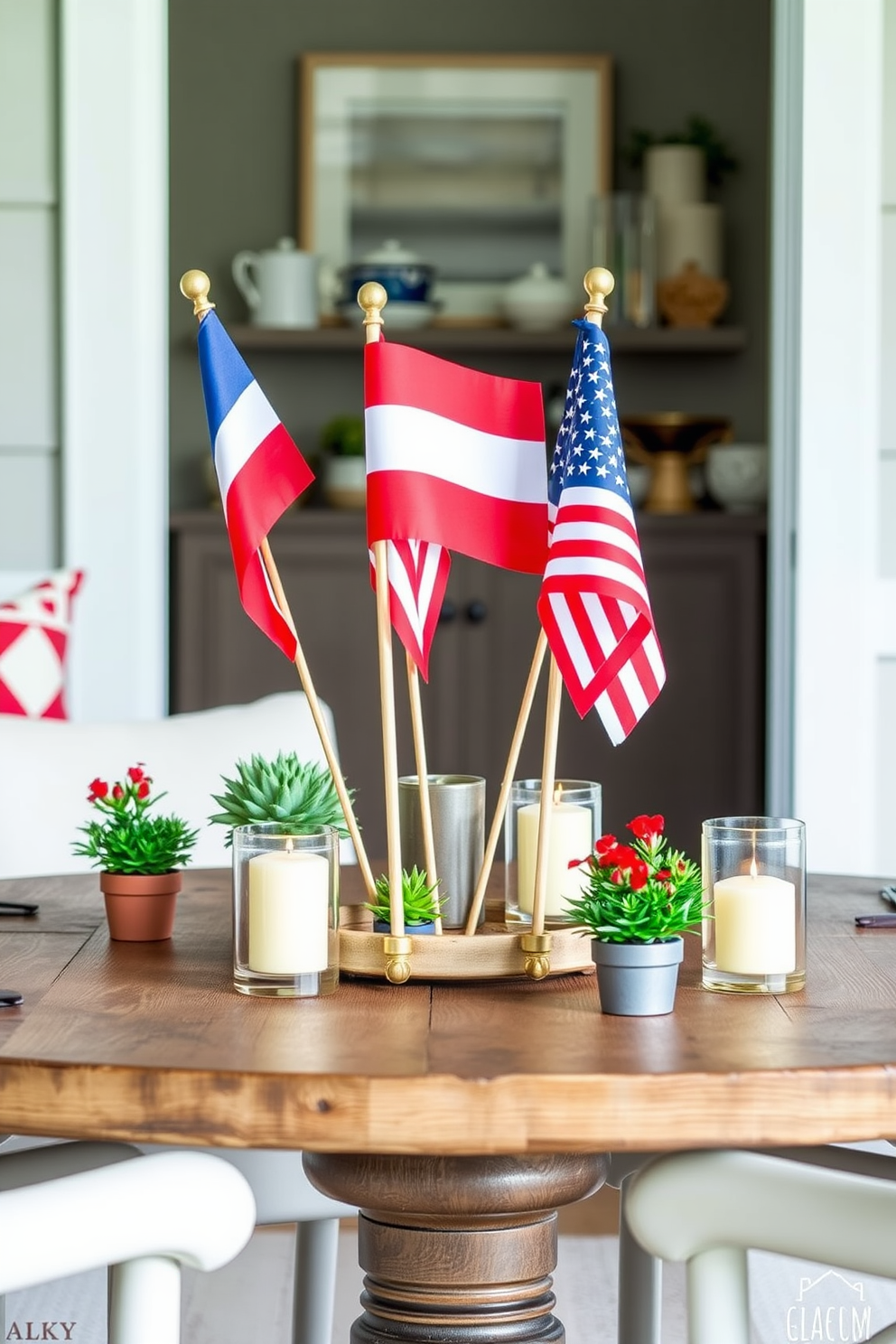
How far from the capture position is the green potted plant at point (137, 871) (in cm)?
137

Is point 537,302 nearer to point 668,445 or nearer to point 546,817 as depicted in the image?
point 668,445

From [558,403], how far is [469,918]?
2734 millimetres

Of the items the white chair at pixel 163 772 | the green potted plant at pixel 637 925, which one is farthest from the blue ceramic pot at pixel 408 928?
the white chair at pixel 163 772

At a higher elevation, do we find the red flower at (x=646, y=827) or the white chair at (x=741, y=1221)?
the red flower at (x=646, y=827)

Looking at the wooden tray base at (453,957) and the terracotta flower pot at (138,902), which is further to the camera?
the terracotta flower pot at (138,902)

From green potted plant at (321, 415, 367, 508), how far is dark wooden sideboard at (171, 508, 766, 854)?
0.17m

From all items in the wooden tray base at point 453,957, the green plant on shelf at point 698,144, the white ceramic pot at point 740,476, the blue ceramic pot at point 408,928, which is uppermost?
the green plant on shelf at point 698,144

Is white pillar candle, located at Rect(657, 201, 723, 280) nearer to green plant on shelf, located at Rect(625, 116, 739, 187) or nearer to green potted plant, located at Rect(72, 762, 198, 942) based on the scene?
green plant on shelf, located at Rect(625, 116, 739, 187)

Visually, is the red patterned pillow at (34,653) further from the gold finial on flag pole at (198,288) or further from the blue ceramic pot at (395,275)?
the blue ceramic pot at (395,275)

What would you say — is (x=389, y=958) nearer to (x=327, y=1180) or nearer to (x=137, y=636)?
(x=327, y=1180)

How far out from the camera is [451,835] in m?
1.28

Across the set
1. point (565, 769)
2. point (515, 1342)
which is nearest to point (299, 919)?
point (515, 1342)

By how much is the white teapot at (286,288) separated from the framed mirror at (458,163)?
166 millimetres
